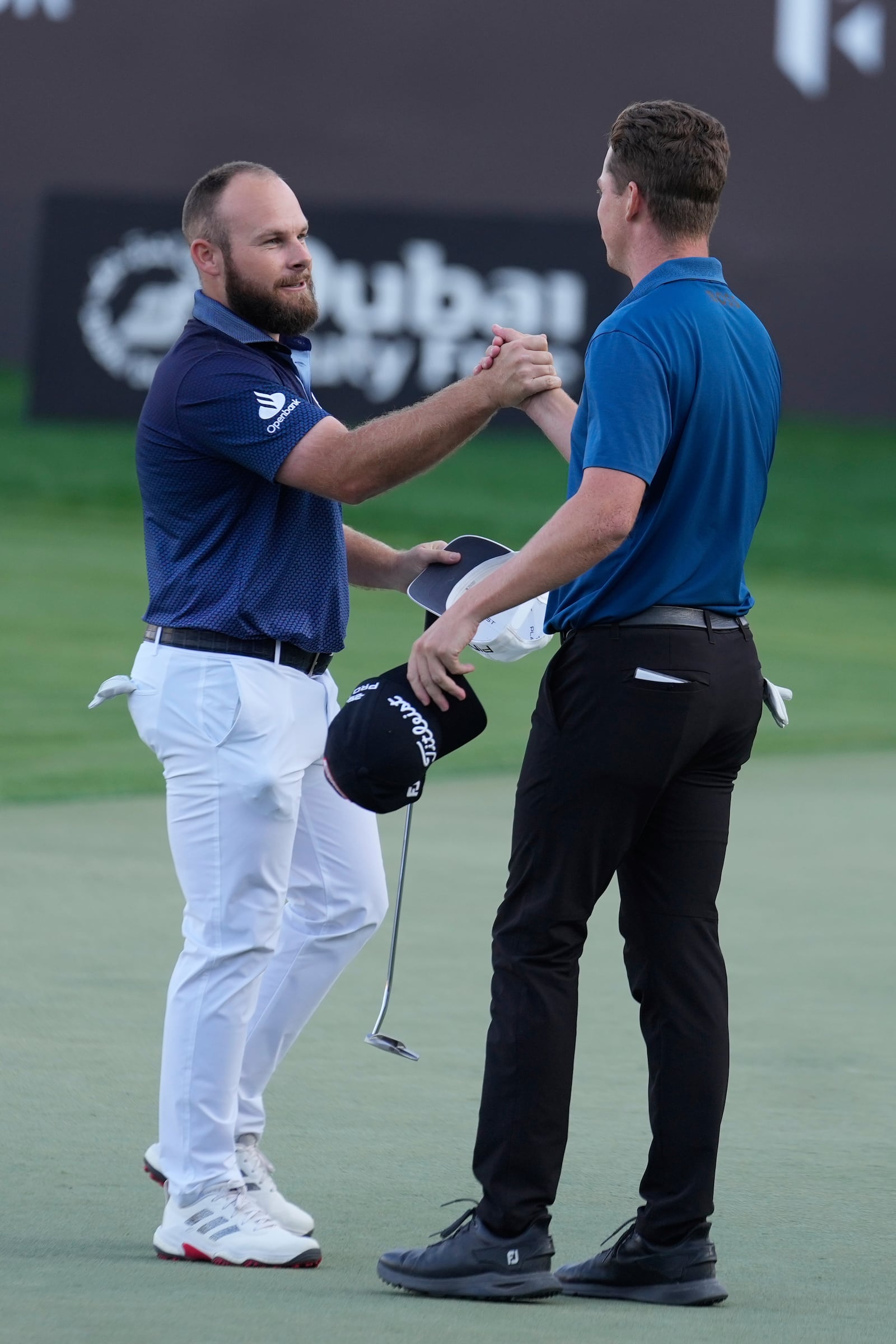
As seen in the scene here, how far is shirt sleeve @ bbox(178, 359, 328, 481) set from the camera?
356 cm

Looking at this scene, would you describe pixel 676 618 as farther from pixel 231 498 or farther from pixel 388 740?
pixel 231 498

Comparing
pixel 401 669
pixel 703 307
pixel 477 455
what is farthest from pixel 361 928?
pixel 477 455

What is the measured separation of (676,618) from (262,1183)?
139 centimetres

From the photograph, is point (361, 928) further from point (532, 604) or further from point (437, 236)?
point (437, 236)

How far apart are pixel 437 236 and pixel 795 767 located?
9059 millimetres

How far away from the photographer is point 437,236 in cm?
1708

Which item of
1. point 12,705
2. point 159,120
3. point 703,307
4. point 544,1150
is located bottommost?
point 12,705

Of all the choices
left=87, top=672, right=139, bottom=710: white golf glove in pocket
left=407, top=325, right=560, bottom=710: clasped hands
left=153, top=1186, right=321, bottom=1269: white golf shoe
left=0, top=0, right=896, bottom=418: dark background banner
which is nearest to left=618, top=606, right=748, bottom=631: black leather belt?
left=407, top=325, right=560, bottom=710: clasped hands

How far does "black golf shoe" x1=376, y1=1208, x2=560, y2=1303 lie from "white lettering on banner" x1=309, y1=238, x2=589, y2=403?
13811mm

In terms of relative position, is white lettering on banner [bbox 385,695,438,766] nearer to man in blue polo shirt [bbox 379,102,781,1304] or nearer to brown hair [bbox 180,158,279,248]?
man in blue polo shirt [bbox 379,102,781,1304]

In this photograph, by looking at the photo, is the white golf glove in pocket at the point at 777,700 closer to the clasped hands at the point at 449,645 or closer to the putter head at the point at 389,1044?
the clasped hands at the point at 449,645

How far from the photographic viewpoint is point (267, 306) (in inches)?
148

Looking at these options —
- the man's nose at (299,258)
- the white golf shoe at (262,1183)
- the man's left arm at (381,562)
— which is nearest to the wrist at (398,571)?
the man's left arm at (381,562)

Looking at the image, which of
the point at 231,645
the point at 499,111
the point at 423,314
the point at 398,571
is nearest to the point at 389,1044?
the point at 231,645
